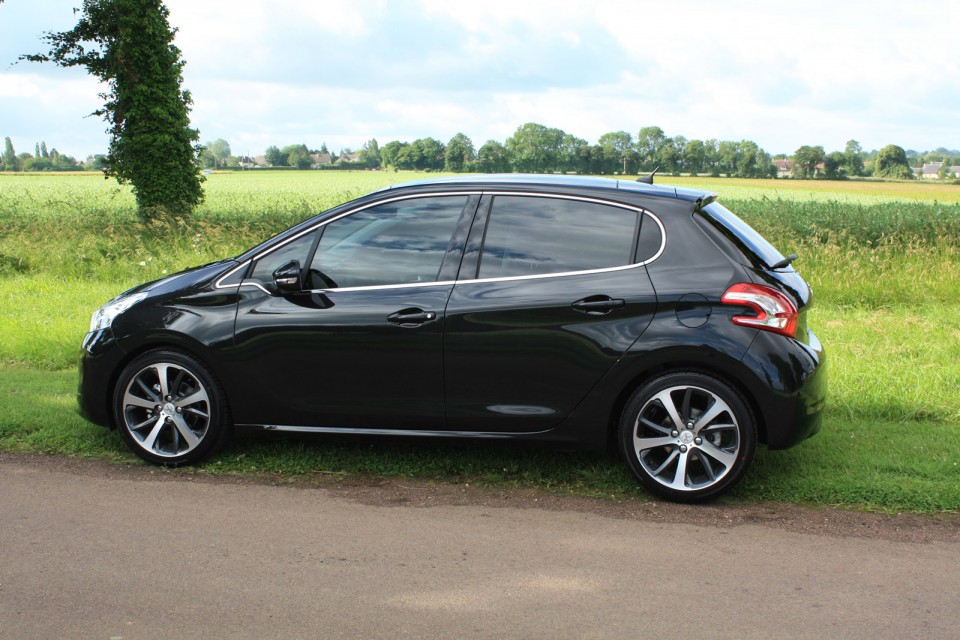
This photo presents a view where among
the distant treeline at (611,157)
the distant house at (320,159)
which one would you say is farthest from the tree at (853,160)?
the distant house at (320,159)

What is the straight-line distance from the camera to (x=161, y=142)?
22219 millimetres

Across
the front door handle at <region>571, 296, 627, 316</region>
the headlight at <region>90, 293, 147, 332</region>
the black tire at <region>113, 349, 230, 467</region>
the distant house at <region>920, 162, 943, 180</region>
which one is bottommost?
the black tire at <region>113, 349, 230, 467</region>

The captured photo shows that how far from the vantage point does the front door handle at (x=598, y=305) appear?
4891mm

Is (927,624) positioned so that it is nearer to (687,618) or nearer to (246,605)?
(687,618)

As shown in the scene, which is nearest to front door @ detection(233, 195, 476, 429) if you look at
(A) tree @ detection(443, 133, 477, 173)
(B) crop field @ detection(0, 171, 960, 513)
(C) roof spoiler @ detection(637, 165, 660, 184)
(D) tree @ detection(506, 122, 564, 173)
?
(B) crop field @ detection(0, 171, 960, 513)

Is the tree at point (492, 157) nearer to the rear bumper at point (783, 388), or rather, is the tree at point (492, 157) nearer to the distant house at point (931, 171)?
the rear bumper at point (783, 388)

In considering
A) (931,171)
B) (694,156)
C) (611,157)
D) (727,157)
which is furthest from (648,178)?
(931,171)

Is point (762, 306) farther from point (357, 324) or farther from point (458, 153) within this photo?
point (458, 153)

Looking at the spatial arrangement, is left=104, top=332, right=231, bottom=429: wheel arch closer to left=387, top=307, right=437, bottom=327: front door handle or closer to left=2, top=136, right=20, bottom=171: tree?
left=387, top=307, right=437, bottom=327: front door handle

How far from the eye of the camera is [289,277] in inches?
206

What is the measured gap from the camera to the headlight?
5564 millimetres

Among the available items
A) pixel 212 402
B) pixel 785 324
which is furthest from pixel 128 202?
pixel 785 324

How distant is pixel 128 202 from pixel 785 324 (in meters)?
26.8

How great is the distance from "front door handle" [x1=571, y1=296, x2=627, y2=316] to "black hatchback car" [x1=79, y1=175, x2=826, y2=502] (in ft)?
0.03
